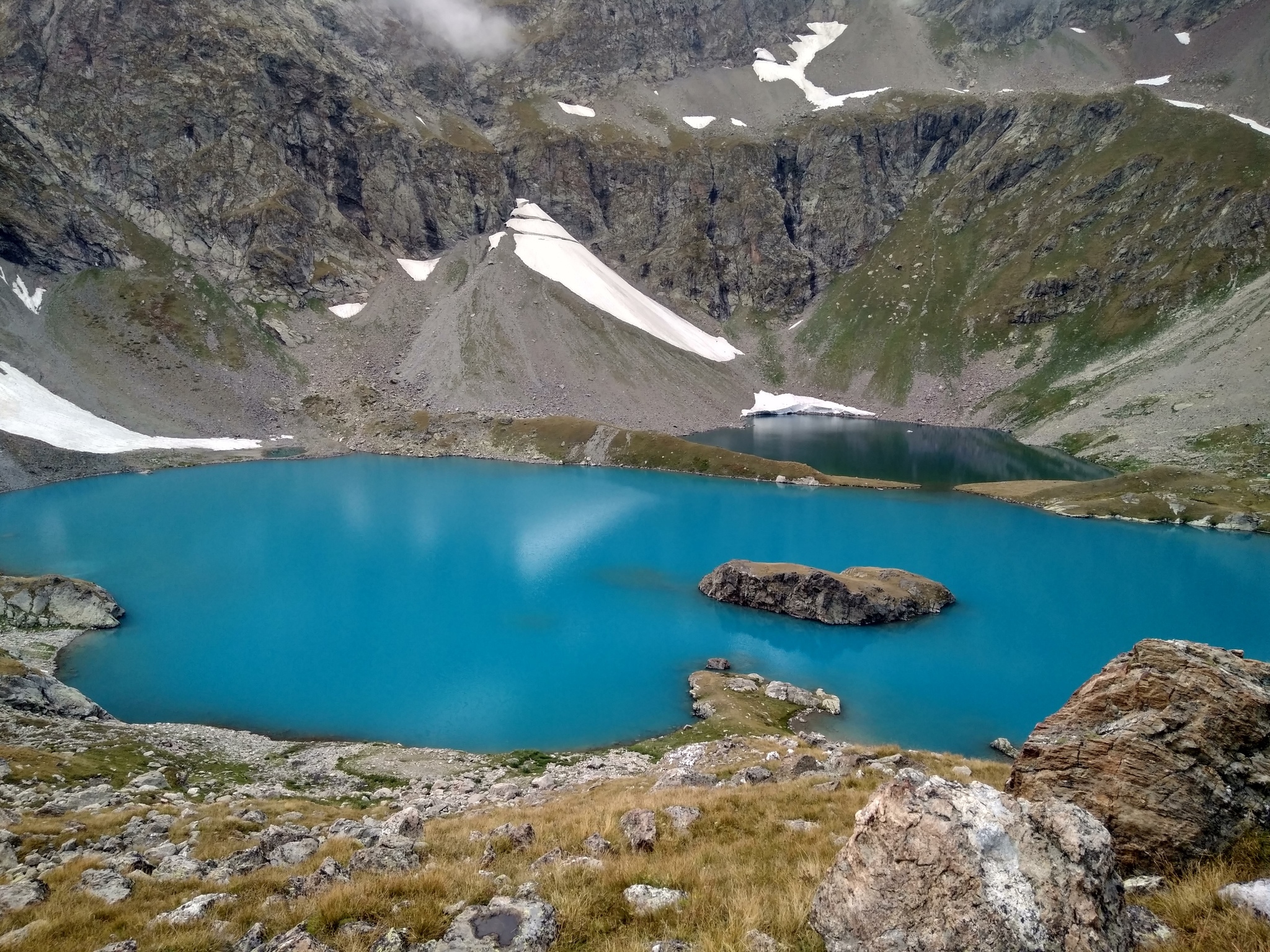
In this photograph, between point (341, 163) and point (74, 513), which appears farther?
point (341, 163)

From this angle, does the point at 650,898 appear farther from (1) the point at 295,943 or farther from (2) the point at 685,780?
(2) the point at 685,780

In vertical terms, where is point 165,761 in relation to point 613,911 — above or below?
below

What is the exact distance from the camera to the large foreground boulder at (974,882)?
5016 mm

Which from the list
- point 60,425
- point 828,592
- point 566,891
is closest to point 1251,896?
point 566,891

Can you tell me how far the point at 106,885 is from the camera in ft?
30.0

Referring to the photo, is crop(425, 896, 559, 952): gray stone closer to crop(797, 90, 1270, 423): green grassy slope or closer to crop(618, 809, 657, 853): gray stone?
crop(618, 809, 657, 853): gray stone

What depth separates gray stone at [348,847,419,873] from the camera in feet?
29.4

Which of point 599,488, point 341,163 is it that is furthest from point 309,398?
point 341,163

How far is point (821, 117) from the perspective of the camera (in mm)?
174000

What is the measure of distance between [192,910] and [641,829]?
577 centimetres

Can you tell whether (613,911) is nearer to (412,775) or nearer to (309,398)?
(412,775)

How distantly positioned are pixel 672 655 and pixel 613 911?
2816 cm

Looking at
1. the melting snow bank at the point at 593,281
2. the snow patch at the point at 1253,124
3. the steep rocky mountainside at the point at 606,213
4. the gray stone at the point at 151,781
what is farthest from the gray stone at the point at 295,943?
the snow patch at the point at 1253,124

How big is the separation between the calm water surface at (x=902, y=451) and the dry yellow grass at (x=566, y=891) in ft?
234
